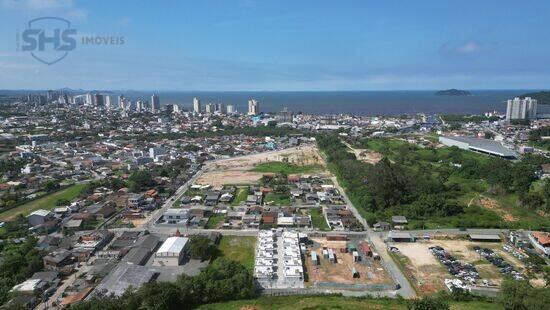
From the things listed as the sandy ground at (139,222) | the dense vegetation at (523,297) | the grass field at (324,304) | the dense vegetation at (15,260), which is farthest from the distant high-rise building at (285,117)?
the dense vegetation at (523,297)

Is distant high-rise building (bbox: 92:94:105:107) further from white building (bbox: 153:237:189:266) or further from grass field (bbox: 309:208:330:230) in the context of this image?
white building (bbox: 153:237:189:266)

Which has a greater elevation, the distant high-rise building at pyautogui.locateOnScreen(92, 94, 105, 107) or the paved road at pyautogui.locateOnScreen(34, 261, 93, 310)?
the distant high-rise building at pyautogui.locateOnScreen(92, 94, 105, 107)

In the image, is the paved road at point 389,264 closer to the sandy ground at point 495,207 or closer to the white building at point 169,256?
the sandy ground at point 495,207

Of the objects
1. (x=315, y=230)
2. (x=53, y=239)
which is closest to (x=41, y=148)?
(x=53, y=239)

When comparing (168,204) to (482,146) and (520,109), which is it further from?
(520,109)

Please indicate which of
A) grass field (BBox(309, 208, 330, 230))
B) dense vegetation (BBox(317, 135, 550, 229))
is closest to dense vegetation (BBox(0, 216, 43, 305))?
grass field (BBox(309, 208, 330, 230))
